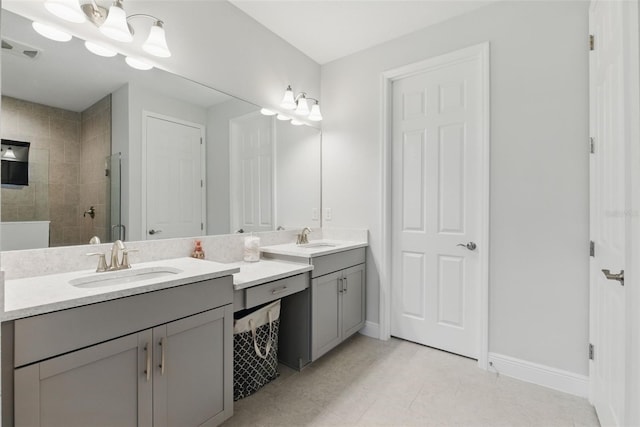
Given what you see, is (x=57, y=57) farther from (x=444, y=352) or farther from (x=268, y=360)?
(x=444, y=352)

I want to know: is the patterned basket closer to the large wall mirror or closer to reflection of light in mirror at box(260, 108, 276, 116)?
the large wall mirror

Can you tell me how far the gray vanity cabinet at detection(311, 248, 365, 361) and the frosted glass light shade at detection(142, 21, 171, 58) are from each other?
1591mm

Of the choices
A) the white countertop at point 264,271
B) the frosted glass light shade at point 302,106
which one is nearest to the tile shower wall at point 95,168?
the white countertop at point 264,271

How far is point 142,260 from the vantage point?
1.69 meters

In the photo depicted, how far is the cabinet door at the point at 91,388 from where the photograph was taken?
3.13 ft

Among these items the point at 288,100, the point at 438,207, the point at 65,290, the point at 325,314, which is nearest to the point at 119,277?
the point at 65,290

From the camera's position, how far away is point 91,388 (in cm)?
108

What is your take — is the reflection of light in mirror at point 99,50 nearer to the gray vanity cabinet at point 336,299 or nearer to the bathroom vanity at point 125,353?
the bathroom vanity at point 125,353

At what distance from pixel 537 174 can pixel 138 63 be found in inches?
101

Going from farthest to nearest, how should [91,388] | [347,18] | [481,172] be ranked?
[347,18] → [481,172] → [91,388]

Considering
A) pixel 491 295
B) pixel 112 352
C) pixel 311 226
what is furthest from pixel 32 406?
pixel 491 295

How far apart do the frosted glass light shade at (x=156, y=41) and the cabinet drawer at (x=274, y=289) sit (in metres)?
1.43

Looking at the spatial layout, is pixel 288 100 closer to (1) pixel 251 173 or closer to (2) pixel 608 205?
(1) pixel 251 173

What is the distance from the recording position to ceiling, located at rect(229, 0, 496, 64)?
7.13 feet
